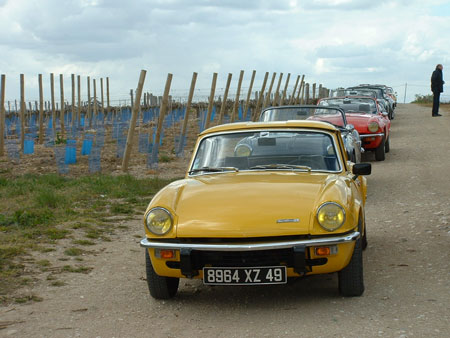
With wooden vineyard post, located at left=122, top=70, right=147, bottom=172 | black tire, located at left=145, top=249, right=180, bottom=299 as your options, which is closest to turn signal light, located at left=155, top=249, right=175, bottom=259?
black tire, located at left=145, top=249, right=180, bottom=299

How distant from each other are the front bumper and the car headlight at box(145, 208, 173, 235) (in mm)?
112

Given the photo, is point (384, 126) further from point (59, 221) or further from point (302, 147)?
point (302, 147)

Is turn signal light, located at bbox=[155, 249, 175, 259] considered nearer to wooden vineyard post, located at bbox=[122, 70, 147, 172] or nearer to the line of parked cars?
the line of parked cars

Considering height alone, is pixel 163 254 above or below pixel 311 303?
above

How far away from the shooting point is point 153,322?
17.1ft

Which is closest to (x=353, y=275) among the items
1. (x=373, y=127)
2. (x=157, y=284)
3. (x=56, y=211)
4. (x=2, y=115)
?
(x=157, y=284)

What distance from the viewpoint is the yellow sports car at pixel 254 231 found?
16.9 feet

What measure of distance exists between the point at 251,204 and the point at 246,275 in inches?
21.8

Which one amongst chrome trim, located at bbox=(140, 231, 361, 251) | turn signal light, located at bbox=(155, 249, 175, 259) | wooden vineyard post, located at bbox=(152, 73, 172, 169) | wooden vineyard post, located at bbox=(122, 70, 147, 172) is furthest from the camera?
wooden vineyard post, located at bbox=(152, 73, 172, 169)

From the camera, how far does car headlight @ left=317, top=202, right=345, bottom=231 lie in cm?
519

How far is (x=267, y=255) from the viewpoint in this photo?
5172 millimetres

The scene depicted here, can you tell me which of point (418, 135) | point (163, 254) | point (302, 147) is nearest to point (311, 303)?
point (163, 254)

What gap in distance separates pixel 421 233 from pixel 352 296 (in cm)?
288

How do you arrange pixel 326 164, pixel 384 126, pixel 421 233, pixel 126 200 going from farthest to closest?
pixel 384 126
pixel 126 200
pixel 421 233
pixel 326 164
